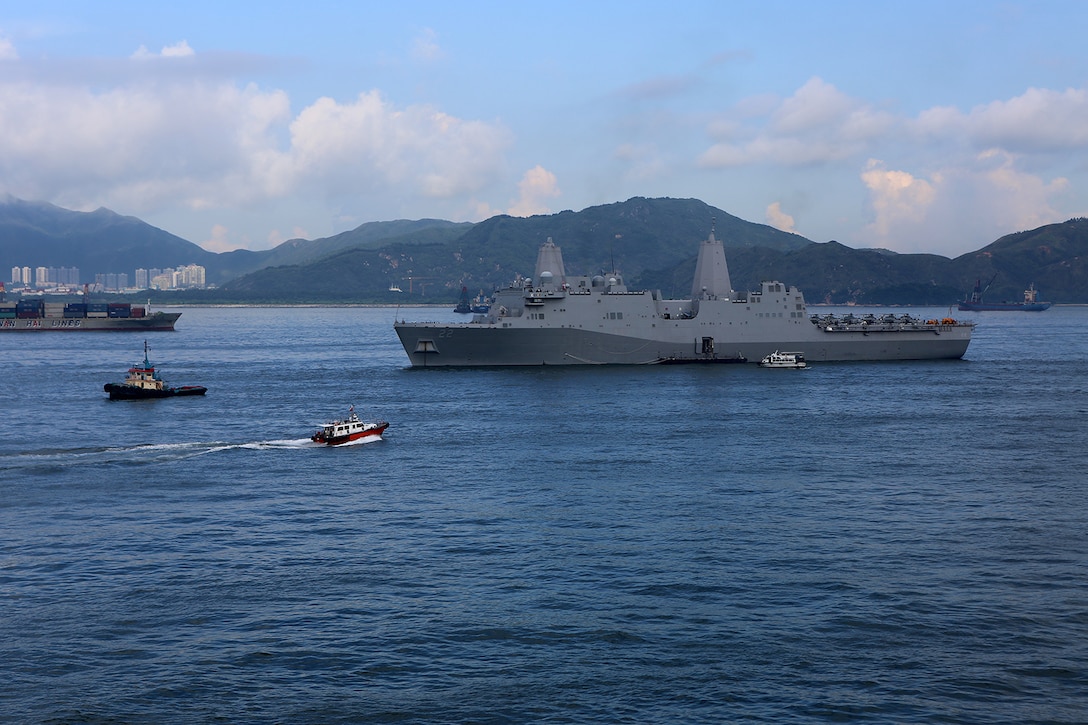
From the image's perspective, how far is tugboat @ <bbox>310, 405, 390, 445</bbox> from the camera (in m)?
42.8

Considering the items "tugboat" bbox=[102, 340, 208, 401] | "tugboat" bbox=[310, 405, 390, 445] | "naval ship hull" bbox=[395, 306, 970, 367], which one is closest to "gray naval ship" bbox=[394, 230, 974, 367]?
"naval ship hull" bbox=[395, 306, 970, 367]

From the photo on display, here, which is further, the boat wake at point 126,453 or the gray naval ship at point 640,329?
the gray naval ship at point 640,329

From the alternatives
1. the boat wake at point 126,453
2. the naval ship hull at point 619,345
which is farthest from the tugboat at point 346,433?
the naval ship hull at point 619,345

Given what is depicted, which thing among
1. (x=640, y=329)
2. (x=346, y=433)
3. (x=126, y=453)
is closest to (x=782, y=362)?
(x=640, y=329)

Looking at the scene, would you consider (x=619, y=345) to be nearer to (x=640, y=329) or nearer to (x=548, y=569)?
(x=640, y=329)

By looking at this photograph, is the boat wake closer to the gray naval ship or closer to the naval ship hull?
the naval ship hull

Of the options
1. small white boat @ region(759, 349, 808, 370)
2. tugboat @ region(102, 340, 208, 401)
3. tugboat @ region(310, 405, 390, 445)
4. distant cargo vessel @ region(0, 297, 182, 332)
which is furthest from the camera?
distant cargo vessel @ region(0, 297, 182, 332)

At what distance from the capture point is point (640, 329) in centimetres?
7369

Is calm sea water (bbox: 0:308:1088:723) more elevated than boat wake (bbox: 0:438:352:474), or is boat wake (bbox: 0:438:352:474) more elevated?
boat wake (bbox: 0:438:352:474)

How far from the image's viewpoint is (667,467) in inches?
1480

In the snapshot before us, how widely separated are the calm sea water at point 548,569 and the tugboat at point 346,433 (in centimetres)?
99

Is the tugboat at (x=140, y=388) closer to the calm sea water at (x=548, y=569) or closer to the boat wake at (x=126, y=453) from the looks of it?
the calm sea water at (x=548, y=569)

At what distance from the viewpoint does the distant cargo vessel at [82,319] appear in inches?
6176

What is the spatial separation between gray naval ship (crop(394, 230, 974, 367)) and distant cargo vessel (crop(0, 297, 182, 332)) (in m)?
98.6
